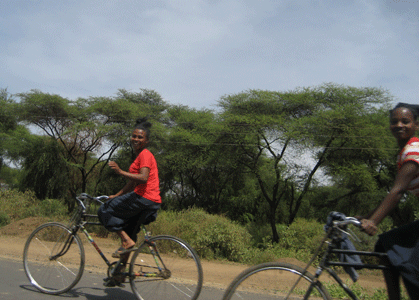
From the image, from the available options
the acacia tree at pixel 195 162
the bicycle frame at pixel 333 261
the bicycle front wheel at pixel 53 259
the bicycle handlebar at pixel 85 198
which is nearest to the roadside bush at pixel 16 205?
the acacia tree at pixel 195 162

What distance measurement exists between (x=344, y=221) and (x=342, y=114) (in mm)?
20821

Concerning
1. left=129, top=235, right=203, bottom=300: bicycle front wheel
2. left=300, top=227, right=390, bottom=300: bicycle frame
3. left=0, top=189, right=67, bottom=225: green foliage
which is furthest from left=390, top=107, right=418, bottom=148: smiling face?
left=0, top=189, right=67, bottom=225: green foliage

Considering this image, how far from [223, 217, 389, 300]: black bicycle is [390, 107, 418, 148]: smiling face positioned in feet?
2.16

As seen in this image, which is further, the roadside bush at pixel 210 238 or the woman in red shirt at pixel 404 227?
the roadside bush at pixel 210 238

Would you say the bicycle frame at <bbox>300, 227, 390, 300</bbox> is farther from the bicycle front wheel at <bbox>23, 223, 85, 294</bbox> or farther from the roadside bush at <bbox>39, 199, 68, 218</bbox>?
the roadside bush at <bbox>39, 199, 68, 218</bbox>

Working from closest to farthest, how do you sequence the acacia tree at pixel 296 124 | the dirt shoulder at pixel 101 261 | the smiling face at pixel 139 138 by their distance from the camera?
the smiling face at pixel 139 138 < the dirt shoulder at pixel 101 261 < the acacia tree at pixel 296 124

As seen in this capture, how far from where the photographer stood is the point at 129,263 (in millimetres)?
3795

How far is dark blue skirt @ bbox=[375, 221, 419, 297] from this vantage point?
2232 millimetres

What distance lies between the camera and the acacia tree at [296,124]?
22.2 meters

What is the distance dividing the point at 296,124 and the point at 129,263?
1995 cm

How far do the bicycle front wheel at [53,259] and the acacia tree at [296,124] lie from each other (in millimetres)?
19185

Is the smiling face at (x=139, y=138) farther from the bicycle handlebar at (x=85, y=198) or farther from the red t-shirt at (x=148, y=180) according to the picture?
the bicycle handlebar at (x=85, y=198)

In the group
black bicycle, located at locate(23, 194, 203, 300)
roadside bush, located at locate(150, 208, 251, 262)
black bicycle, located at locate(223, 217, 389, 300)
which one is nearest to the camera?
black bicycle, located at locate(223, 217, 389, 300)

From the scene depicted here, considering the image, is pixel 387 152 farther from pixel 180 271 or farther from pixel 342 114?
pixel 180 271
